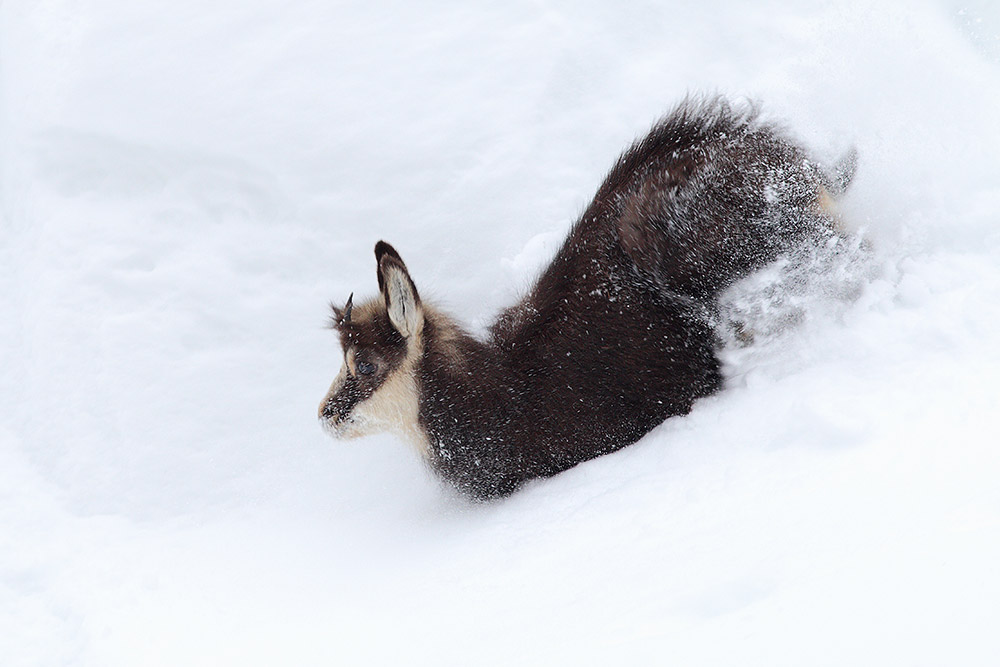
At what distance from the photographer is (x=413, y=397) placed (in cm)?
437

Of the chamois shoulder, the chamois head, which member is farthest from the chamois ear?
the chamois shoulder

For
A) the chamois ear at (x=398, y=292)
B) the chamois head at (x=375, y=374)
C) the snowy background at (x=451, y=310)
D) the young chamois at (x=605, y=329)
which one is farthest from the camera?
the chamois head at (x=375, y=374)

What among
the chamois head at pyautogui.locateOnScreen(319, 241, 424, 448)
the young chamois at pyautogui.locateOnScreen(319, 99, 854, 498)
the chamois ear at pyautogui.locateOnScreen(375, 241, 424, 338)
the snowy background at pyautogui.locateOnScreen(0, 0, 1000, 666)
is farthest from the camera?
the chamois head at pyautogui.locateOnScreen(319, 241, 424, 448)

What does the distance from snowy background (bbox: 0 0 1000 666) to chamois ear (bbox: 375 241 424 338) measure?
32.1 inches

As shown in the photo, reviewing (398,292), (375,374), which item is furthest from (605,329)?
(375,374)

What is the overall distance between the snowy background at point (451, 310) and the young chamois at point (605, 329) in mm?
241

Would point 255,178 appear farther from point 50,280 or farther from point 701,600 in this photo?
point 701,600

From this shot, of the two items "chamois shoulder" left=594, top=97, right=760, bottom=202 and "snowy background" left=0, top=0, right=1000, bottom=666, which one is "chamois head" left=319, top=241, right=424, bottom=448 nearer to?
"snowy background" left=0, top=0, right=1000, bottom=666

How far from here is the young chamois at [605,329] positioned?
4148 mm

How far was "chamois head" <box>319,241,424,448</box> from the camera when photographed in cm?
429

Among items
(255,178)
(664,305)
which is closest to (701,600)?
(664,305)

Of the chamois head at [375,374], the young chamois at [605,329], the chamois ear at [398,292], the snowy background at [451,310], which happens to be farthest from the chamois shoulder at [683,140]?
the chamois head at [375,374]

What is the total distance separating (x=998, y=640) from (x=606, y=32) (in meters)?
5.18

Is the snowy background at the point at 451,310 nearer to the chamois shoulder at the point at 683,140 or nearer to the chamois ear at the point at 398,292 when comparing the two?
the chamois shoulder at the point at 683,140
